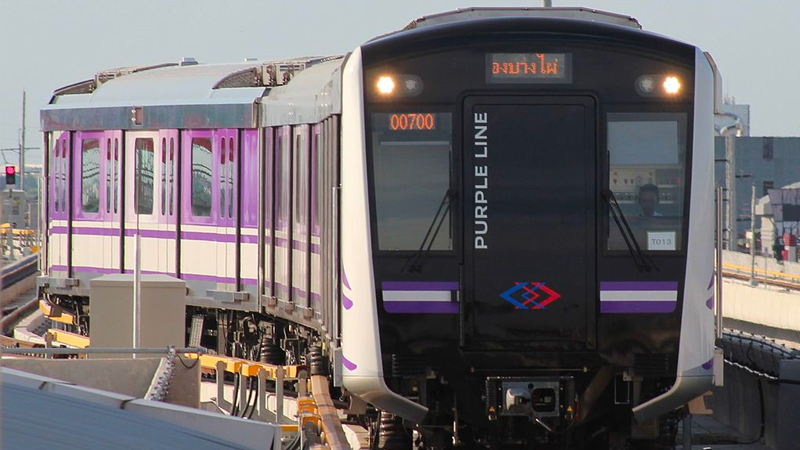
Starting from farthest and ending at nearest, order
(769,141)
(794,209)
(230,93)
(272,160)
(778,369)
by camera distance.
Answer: (769,141), (794,209), (230,93), (272,160), (778,369)

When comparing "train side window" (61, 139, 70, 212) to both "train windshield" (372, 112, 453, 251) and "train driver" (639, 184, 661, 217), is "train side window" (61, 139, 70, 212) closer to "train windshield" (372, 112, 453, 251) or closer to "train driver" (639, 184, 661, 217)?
"train windshield" (372, 112, 453, 251)

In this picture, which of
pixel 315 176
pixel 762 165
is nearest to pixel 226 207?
pixel 315 176

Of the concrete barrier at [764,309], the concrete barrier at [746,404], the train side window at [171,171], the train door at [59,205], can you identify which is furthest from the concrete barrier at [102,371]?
the concrete barrier at [764,309]

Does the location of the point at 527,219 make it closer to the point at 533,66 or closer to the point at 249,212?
the point at 533,66

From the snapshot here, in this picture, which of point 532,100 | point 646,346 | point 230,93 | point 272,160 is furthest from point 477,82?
point 230,93

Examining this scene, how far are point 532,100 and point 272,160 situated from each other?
661 cm

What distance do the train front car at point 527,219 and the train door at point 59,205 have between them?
1179 cm

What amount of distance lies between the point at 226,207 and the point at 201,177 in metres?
0.71

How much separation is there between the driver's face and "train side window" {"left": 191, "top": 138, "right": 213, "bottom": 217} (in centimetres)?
906

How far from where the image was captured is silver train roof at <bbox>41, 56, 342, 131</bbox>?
1708 centimetres

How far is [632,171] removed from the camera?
37.0ft

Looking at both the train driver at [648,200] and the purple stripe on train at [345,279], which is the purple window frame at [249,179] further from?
the train driver at [648,200]

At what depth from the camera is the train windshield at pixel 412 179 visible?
439 inches

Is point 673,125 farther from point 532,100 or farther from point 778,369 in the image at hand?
point 778,369
